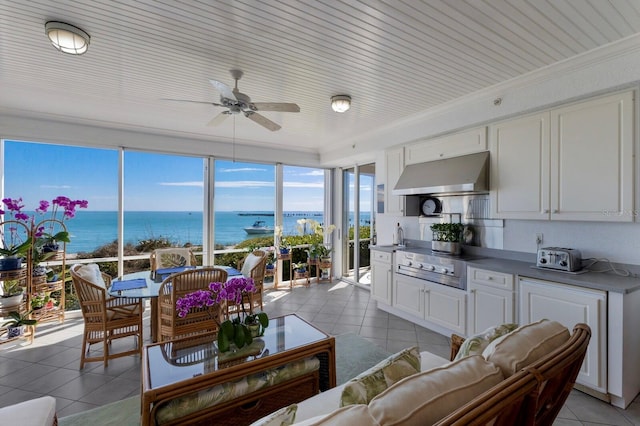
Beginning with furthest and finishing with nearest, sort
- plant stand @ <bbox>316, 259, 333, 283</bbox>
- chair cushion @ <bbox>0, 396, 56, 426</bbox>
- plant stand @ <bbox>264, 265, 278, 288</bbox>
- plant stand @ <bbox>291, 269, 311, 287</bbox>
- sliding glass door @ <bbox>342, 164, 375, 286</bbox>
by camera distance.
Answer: plant stand @ <bbox>316, 259, 333, 283</bbox> → plant stand @ <bbox>291, 269, 311, 287</bbox> → sliding glass door @ <bbox>342, 164, 375, 286</bbox> → plant stand @ <bbox>264, 265, 278, 288</bbox> → chair cushion @ <bbox>0, 396, 56, 426</bbox>

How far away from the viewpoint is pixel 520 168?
9.63 ft

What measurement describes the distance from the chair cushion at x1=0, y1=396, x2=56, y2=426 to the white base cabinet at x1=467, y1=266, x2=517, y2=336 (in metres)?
3.26

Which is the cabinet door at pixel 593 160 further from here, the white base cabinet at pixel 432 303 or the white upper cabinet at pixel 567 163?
the white base cabinet at pixel 432 303

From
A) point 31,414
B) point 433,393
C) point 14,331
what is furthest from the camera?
point 14,331

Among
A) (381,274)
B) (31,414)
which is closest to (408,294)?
(381,274)

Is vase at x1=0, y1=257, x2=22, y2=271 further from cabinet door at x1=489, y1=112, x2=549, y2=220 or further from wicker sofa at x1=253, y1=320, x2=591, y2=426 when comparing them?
cabinet door at x1=489, y1=112, x2=549, y2=220

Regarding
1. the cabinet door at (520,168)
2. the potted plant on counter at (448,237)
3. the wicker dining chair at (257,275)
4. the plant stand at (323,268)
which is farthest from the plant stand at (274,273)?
the cabinet door at (520,168)

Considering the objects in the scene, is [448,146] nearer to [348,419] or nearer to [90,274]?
[348,419]

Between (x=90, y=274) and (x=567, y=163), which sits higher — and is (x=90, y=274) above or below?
below

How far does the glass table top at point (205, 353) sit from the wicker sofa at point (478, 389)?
0.61 meters

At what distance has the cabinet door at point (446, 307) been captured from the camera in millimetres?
3138

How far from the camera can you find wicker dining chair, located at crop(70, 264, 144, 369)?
2.72m

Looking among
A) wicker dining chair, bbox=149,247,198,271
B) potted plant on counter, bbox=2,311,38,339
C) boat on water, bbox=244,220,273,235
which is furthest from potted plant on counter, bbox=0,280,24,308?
boat on water, bbox=244,220,273,235

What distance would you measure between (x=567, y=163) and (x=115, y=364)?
15.0 feet
